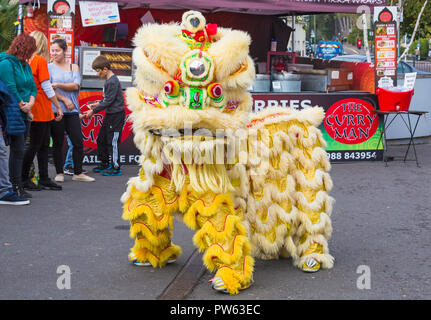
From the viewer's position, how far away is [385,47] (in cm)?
1057

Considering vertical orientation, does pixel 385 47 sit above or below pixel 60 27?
below

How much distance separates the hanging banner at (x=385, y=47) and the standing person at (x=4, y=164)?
604 cm

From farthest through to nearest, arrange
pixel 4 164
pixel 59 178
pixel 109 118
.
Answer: pixel 109 118 < pixel 59 178 < pixel 4 164

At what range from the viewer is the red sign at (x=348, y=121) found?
1033cm

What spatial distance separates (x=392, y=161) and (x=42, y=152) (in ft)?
18.1

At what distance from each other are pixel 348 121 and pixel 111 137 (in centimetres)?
376

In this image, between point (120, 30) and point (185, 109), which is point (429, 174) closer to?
point (185, 109)

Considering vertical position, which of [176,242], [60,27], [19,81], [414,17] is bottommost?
[176,242]

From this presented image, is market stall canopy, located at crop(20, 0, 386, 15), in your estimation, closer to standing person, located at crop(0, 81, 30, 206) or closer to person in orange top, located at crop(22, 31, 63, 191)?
person in orange top, located at crop(22, 31, 63, 191)

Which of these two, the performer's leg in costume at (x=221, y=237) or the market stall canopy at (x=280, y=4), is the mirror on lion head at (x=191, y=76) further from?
the market stall canopy at (x=280, y=4)

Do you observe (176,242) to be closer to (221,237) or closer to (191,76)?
(221,237)

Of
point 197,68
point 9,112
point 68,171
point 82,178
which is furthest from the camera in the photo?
point 68,171

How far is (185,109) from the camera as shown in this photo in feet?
13.6

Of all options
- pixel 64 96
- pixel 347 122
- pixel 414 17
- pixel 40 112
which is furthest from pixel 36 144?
pixel 414 17
